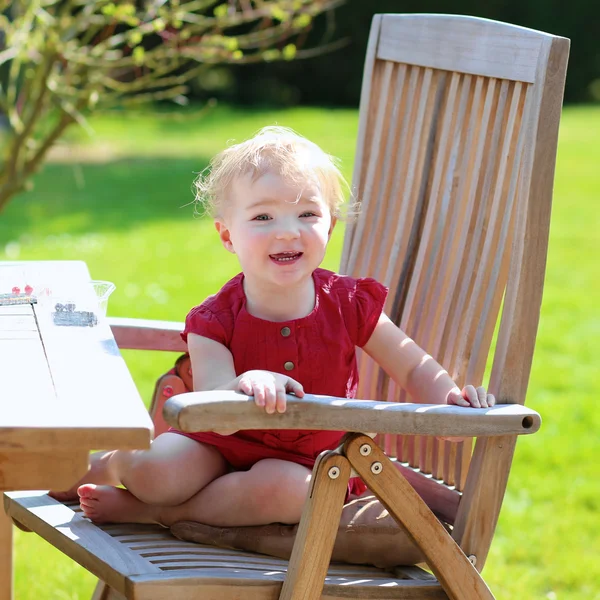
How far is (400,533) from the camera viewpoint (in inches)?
86.4

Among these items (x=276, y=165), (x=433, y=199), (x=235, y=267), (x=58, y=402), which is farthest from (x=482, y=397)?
(x=235, y=267)

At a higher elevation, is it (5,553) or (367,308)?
(367,308)

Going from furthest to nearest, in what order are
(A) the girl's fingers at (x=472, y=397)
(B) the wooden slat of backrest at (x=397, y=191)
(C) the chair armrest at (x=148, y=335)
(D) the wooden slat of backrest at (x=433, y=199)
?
(B) the wooden slat of backrest at (x=397, y=191) < (C) the chair armrest at (x=148, y=335) < (D) the wooden slat of backrest at (x=433, y=199) < (A) the girl's fingers at (x=472, y=397)

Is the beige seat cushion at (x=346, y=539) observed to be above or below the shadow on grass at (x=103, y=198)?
above

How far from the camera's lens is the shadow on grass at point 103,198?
9.03 meters

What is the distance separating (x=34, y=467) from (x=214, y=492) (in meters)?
0.70

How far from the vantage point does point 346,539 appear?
218 cm

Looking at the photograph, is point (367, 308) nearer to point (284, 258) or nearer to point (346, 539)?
point (284, 258)

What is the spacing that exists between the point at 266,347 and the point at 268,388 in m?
0.49

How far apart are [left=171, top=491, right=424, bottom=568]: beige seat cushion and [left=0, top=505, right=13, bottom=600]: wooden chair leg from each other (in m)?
0.50

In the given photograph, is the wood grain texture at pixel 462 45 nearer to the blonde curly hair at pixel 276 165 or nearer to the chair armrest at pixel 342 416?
the blonde curly hair at pixel 276 165

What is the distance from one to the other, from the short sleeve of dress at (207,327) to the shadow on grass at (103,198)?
5.98m

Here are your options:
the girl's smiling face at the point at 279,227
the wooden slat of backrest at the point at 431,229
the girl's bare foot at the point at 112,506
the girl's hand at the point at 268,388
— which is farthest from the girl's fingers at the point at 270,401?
the wooden slat of backrest at the point at 431,229

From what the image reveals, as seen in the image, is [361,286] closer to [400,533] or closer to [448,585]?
[400,533]
